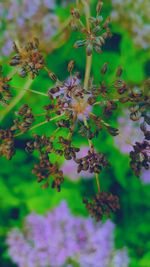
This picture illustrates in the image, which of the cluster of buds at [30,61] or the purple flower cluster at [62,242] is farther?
the purple flower cluster at [62,242]

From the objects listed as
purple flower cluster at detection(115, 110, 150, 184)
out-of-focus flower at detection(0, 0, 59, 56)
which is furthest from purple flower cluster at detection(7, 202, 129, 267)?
out-of-focus flower at detection(0, 0, 59, 56)

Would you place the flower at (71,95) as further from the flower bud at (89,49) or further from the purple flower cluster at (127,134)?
the purple flower cluster at (127,134)

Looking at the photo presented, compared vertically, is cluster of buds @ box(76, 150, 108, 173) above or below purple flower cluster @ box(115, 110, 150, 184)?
below

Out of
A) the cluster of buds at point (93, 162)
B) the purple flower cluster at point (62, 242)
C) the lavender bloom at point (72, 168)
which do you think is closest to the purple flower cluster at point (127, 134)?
the lavender bloom at point (72, 168)

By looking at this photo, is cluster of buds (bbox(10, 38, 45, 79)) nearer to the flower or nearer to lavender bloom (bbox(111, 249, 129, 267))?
the flower

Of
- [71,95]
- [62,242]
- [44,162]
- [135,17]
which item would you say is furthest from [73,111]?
[135,17]

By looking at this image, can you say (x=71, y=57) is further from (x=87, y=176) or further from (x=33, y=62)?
(x=33, y=62)

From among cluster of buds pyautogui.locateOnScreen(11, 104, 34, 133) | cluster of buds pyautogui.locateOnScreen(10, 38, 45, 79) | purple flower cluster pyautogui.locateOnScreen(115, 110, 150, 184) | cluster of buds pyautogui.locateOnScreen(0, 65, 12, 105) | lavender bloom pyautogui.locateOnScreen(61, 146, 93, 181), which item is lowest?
cluster of buds pyautogui.locateOnScreen(11, 104, 34, 133)
